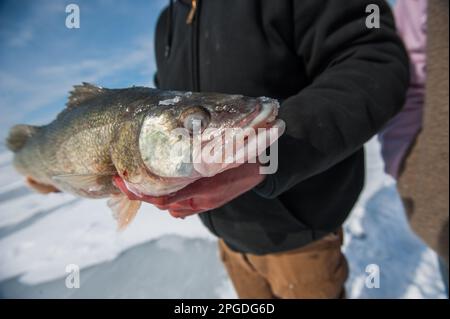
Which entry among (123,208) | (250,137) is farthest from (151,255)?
(250,137)

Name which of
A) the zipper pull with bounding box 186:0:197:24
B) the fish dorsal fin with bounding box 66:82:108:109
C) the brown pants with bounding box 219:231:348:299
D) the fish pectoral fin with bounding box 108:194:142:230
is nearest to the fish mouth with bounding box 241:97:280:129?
the fish pectoral fin with bounding box 108:194:142:230

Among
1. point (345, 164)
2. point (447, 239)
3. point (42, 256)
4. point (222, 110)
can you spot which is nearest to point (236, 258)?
point (345, 164)

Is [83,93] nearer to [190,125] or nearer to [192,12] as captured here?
[190,125]

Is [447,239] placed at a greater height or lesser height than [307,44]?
lesser

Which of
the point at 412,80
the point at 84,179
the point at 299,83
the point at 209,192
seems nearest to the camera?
the point at 209,192

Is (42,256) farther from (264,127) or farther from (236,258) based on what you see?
(264,127)

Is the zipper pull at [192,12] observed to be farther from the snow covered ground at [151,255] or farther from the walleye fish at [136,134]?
the snow covered ground at [151,255]
